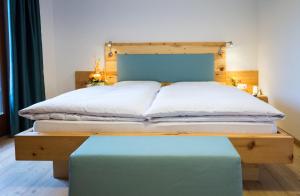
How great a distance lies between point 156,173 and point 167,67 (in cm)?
278

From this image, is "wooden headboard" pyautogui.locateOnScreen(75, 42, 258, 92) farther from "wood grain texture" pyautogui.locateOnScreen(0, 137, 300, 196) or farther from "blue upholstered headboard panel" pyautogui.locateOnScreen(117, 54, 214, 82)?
"wood grain texture" pyautogui.locateOnScreen(0, 137, 300, 196)

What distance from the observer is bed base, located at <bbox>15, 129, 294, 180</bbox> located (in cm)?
187

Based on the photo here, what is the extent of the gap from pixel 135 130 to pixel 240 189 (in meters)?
0.78

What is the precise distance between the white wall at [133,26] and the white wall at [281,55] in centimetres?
26

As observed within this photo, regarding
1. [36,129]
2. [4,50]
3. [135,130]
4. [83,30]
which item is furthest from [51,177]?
[83,30]

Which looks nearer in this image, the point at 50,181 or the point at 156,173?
the point at 156,173

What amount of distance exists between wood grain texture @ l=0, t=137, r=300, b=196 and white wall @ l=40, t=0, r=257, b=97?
6.13 ft

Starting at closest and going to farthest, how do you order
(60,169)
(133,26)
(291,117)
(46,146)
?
(46,146), (60,169), (291,117), (133,26)

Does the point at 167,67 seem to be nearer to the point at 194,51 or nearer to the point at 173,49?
the point at 173,49

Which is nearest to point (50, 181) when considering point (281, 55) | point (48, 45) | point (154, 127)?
point (154, 127)

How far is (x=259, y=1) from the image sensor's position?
4.06m

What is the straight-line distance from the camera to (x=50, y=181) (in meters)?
2.33

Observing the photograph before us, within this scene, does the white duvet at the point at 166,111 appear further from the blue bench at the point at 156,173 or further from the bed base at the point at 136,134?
the blue bench at the point at 156,173

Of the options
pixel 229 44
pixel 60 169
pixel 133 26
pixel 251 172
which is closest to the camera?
pixel 251 172
